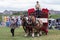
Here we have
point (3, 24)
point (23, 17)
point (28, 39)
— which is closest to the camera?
point (28, 39)

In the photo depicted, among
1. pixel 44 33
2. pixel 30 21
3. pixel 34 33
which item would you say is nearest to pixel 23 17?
pixel 30 21

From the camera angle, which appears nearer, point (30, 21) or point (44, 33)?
point (30, 21)

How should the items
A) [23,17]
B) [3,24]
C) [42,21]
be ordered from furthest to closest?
[3,24] < [42,21] < [23,17]

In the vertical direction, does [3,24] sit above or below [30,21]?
below

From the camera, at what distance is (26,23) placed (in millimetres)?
18281

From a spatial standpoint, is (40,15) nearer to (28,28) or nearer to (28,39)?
(28,28)

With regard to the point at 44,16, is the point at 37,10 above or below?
above

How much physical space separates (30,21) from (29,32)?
1.07 metres

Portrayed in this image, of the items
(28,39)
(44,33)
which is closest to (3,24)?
(44,33)

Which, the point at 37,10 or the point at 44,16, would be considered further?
the point at 44,16

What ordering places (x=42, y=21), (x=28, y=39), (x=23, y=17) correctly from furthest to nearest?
(x=42, y=21)
(x=23, y=17)
(x=28, y=39)

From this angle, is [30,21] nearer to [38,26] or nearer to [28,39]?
[38,26]

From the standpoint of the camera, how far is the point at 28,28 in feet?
61.1

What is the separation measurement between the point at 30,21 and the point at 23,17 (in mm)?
547
